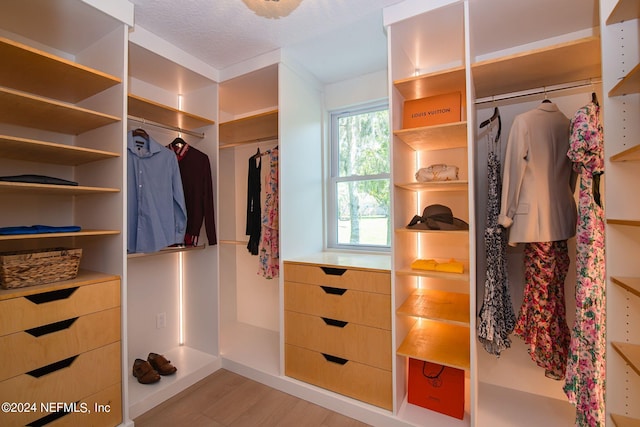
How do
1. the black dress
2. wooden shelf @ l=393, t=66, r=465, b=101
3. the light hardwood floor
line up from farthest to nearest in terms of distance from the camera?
the black dress, the light hardwood floor, wooden shelf @ l=393, t=66, r=465, b=101

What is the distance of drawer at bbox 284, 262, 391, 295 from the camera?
170 centimetres

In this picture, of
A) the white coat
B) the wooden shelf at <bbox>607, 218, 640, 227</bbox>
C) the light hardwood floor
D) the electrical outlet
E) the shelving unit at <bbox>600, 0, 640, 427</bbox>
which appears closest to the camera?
the wooden shelf at <bbox>607, 218, 640, 227</bbox>

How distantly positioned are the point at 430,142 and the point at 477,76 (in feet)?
1.41

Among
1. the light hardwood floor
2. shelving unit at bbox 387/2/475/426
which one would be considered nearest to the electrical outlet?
the light hardwood floor

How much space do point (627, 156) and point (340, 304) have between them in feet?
4.82

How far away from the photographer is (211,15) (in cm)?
167

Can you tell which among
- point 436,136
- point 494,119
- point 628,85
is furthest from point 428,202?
point 628,85

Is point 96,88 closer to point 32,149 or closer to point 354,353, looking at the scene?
point 32,149

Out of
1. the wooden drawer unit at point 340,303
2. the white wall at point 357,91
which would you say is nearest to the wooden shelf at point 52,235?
the wooden drawer unit at point 340,303

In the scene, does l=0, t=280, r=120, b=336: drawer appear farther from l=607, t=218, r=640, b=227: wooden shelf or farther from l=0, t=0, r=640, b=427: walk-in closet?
l=607, t=218, r=640, b=227: wooden shelf

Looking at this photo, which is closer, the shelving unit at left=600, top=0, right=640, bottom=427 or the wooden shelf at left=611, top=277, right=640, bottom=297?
the wooden shelf at left=611, top=277, right=640, bottom=297

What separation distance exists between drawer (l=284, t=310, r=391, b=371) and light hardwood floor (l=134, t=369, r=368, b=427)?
347 millimetres

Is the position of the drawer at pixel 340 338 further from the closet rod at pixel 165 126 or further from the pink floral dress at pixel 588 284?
the closet rod at pixel 165 126

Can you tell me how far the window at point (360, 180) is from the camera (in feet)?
8.04
